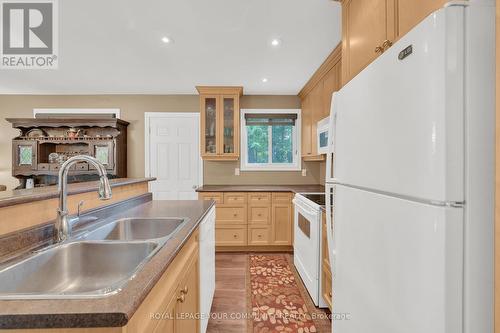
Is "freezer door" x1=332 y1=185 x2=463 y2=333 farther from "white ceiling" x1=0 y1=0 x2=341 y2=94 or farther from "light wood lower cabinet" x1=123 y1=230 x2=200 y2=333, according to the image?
"white ceiling" x1=0 y1=0 x2=341 y2=94

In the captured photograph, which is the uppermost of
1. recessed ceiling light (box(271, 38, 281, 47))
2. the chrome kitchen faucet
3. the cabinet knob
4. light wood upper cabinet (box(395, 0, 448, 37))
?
recessed ceiling light (box(271, 38, 281, 47))

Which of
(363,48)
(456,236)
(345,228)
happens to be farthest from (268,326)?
(363,48)

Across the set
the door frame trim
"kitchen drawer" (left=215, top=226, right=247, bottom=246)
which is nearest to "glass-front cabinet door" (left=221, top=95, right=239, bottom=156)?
the door frame trim

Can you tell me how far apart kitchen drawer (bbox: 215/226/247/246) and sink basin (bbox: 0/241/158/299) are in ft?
7.74

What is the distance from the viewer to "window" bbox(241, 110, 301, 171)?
407 cm

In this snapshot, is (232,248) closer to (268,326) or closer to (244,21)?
(268,326)

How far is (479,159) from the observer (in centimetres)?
68

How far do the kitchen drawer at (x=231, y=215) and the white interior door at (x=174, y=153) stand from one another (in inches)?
32.5

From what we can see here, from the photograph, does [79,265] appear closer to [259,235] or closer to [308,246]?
[308,246]

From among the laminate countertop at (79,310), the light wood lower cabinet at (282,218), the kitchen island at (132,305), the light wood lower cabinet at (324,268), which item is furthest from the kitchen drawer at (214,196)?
the laminate countertop at (79,310)

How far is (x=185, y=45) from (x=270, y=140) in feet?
6.91

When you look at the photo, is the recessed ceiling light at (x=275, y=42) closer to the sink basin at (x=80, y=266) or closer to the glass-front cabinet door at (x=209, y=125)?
the glass-front cabinet door at (x=209, y=125)

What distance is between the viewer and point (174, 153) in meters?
4.06

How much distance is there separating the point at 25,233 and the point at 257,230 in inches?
109
